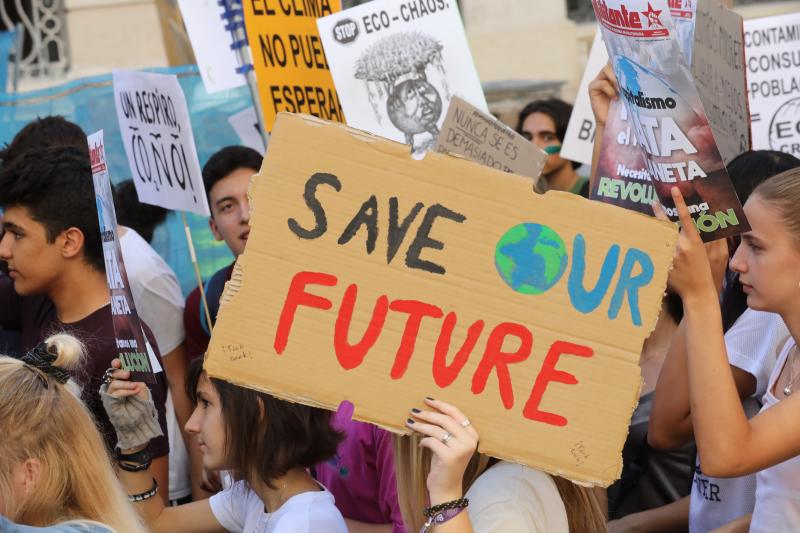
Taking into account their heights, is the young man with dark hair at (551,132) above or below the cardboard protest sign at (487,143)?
below

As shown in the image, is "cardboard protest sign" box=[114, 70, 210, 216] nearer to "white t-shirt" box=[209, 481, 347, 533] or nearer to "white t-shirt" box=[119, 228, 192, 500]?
"white t-shirt" box=[119, 228, 192, 500]

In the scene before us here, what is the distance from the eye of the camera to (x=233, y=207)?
198 inches

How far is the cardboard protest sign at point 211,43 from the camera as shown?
5.28 m

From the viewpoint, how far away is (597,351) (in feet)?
7.66

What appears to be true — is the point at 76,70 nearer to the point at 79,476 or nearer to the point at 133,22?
the point at 133,22

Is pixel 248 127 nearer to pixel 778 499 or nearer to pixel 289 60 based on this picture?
pixel 289 60

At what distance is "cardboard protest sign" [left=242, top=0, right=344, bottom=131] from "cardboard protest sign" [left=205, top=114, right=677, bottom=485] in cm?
239

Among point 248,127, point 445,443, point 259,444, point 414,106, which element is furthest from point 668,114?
point 248,127

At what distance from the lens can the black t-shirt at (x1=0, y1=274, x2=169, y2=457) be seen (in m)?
3.53

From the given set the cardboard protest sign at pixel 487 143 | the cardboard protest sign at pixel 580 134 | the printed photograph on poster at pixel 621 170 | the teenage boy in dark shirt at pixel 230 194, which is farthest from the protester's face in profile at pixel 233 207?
the printed photograph on poster at pixel 621 170

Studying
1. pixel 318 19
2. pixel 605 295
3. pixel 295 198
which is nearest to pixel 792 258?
pixel 605 295

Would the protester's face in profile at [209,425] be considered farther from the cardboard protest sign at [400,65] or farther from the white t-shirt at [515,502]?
the cardboard protest sign at [400,65]

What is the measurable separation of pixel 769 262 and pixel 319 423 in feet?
3.87

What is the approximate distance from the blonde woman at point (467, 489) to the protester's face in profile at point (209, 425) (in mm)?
749
